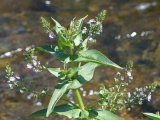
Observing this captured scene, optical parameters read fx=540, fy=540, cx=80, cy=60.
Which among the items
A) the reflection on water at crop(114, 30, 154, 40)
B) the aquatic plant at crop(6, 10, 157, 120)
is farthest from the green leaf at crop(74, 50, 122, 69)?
the reflection on water at crop(114, 30, 154, 40)

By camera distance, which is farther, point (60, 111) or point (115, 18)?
point (115, 18)

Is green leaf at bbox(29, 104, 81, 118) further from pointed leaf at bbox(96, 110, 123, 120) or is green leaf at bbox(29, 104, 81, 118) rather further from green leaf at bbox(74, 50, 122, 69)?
green leaf at bbox(74, 50, 122, 69)

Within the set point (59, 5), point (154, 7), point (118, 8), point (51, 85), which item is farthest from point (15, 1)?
point (51, 85)

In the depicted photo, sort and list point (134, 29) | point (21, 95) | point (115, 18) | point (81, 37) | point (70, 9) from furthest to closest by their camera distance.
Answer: point (70, 9), point (115, 18), point (134, 29), point (21, 95), point (81, 37)

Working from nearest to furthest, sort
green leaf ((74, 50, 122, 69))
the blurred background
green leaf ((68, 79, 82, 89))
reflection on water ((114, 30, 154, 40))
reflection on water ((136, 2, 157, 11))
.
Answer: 1. green leaf ((74, 50, 122, 69))
2. green leaf ((68, 79, 82, 89))
3. the blurred background
4. reflection on water ((114, 30, 154, 40))
5. reflection on water ((136, 2, 157, 11))

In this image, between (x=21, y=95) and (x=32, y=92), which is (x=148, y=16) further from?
(x=32, y=92)
